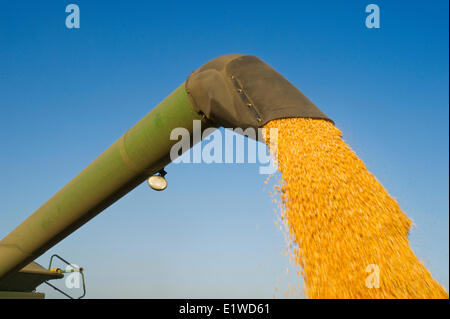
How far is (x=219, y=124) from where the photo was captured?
3.37 metres

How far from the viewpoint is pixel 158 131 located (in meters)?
3.63

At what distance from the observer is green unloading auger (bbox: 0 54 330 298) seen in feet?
10.2

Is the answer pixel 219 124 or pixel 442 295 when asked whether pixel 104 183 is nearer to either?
pixel 219 124

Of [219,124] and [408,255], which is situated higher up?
[219,124]

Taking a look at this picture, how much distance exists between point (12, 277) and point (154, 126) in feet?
10.7

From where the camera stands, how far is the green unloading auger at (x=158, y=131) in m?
3.09
